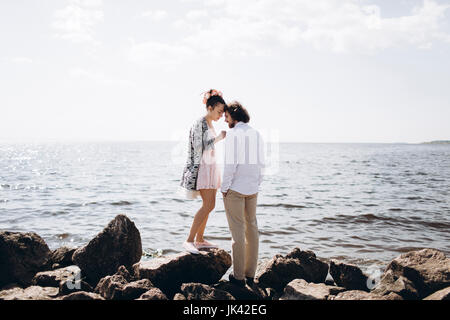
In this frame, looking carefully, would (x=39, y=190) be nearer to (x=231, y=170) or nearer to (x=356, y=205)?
(x=356, y=205)

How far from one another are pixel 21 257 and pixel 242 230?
3799 mm

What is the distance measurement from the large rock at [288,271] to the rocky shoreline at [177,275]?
2 cm

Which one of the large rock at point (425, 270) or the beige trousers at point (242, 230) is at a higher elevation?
the beige trousers at point (242, 230)

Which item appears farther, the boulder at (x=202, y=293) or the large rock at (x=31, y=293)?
the large rock at (x=31, y=293)

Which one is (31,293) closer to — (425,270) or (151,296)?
(151,296)

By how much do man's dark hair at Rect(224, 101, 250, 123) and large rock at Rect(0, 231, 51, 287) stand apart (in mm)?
4160

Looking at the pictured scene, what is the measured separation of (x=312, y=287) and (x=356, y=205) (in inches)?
434

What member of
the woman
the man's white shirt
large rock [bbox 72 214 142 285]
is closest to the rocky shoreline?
large rock [bbox 72 214 142 285]

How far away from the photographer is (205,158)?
212 inches

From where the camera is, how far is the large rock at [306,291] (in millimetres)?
4875

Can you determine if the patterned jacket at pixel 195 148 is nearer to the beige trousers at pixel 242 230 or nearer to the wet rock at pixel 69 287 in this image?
the beige trousers at pixel 242 230

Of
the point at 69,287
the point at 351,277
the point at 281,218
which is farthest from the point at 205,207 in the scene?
the point at 281,218

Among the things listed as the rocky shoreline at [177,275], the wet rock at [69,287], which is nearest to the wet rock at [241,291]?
the rocky shoreline at [177,275]

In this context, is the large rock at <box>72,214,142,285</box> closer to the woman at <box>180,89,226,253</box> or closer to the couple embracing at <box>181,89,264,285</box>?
the couple embracing at <box>181,89,264,285</box>
